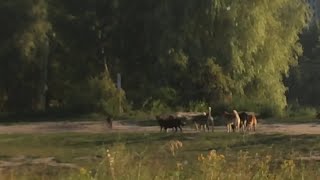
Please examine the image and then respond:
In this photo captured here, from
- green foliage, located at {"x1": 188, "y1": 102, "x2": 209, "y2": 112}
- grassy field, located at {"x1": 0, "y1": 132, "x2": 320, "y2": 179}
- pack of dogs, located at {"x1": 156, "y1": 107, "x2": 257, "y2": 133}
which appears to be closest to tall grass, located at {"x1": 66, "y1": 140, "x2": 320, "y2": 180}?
grassy field, located at {"x1": 0, "y1": 132, "x2": 320, "y2": 179}

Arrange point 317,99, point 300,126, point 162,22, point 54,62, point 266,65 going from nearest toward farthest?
point 300,126 → point 162,22 → point 266,65 → point 54,62 → point 317,99

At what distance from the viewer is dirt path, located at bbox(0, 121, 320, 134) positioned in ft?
94.5

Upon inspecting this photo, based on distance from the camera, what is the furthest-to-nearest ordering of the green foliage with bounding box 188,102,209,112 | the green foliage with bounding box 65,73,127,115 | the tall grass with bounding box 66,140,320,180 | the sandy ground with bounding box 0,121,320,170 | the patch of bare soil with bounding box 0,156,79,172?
the green foliage with bounding box 65,73,127,115 → the green foliage with bounding box 188,102,209,112 → the sandy ground with bounding box 0,121,320,170 → the patch of bare soil with bounding box 0,156,79,172 → the tall grass with bounding box 66,140,320,180

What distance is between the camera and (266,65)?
1583 inches

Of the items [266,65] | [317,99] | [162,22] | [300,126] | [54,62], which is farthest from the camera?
[317,99]

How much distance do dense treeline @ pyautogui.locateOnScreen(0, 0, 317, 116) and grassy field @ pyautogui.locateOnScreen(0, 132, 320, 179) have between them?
12.0m

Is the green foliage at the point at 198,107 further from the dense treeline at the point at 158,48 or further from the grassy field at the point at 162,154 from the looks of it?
the grassy field at the point at 162,154

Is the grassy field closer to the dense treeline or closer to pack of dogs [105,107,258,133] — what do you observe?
pack of dogs [105,107,258,133]

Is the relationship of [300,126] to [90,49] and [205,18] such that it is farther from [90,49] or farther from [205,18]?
[90,49]

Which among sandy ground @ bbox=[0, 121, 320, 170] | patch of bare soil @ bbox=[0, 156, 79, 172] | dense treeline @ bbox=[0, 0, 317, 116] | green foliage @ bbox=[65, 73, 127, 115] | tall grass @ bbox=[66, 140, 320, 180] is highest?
dense treeline @ bbox=[0, 0, 317, 116]

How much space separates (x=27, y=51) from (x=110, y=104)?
6215 mm

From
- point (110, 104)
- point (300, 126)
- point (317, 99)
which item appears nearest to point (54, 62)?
point (110, 104)

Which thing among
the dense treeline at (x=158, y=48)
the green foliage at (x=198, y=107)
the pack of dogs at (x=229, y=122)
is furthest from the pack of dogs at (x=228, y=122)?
the green foliage at (x=198, y=107)

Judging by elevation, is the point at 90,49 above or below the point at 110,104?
above
